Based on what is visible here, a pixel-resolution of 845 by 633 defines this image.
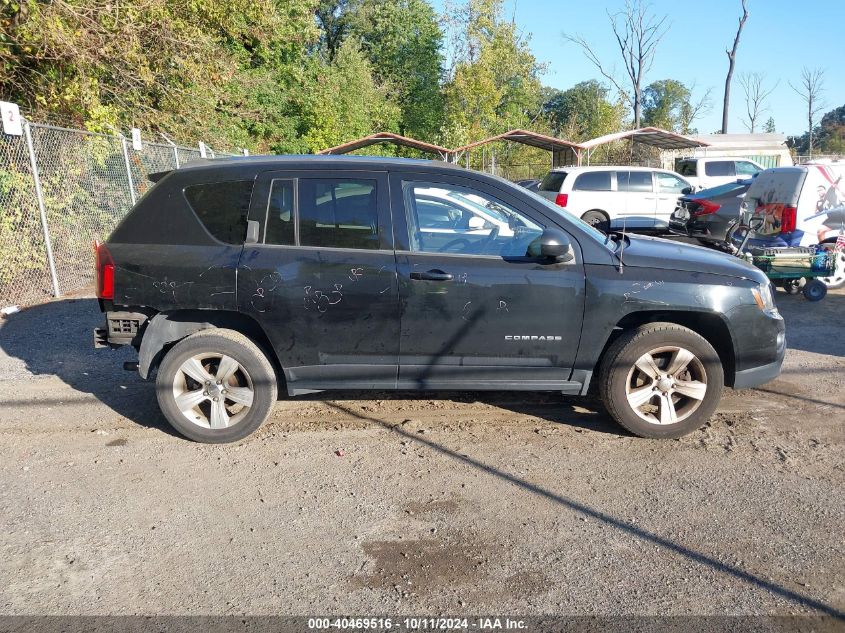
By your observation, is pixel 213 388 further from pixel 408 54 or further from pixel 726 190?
pixel 408 54

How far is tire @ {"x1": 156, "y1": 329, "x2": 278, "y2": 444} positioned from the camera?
4414 millimetres

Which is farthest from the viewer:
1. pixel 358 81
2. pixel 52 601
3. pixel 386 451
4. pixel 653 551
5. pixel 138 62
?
pixel 358 81

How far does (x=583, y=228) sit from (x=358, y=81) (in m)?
34.1

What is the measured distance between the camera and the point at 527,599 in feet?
9.57

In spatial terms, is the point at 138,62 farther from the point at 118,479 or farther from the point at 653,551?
the point at 653,551

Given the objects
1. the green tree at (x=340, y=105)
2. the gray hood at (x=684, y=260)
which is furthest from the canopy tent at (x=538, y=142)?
the gray hood at (x=684, y=260)

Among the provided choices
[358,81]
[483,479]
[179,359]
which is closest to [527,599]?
[483,479]

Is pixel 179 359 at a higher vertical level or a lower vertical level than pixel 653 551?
higher

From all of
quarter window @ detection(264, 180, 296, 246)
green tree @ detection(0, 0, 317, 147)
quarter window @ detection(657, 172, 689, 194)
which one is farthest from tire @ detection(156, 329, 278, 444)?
quarter window @ detection(657, 172, 689, 194)

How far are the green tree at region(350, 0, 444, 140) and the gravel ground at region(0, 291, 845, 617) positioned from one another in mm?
38930

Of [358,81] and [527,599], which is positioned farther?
[358,81]

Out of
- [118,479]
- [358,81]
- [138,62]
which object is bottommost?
[118,479]

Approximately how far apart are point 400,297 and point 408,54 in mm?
43105

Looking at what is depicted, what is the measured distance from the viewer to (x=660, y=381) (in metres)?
4.43
